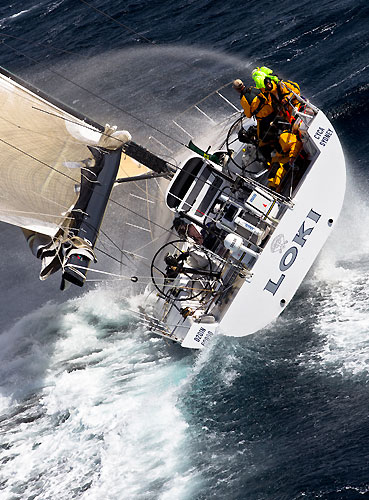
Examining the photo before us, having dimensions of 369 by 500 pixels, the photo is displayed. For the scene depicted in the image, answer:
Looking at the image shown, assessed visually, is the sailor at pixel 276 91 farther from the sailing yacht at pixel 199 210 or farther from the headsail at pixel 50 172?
the headsail at pixel 50 172

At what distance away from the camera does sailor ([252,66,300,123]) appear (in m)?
11.1

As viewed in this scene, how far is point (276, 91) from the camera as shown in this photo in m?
11.2

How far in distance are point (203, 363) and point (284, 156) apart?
3.57 metres

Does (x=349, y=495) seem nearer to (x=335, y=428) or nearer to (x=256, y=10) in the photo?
(x=335, y=428)

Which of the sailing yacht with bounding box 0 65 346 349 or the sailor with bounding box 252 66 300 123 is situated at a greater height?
the sailor with bounding box 252 66 300 123

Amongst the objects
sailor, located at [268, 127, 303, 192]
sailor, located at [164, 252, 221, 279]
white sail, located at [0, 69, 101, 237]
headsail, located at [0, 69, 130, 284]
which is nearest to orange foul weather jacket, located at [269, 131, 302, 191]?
sailor, located at [268, 127, 303, 192]

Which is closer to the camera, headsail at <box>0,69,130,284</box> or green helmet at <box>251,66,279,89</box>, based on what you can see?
green helmet at <box>251,66,279,89</box>

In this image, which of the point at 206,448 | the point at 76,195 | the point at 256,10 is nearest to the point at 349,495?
the point at 206,448

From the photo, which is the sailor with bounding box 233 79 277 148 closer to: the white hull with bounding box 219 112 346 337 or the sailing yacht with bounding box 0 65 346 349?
the sailing yacht with bounding box 0 65 346 349

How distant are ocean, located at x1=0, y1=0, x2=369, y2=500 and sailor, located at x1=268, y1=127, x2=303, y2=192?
1.87 m

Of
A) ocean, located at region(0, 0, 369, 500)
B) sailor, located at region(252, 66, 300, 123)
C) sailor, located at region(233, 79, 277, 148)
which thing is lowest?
ocean, located at region(0, 0, 369, 500)

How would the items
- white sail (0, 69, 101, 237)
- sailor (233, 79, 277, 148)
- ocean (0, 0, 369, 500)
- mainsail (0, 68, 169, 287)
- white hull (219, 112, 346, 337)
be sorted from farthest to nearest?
1. white sail (0, 69, 101, 237)
2. sailor (233, 79, 277, 148)
3. mainsail (0, 68, 169, 287)
4. white hull (219, 112, 346, 337)
5. ocean (0, 0, 369, 500)

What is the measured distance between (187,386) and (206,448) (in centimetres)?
146

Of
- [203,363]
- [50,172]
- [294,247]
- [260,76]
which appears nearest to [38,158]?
[50,172]
